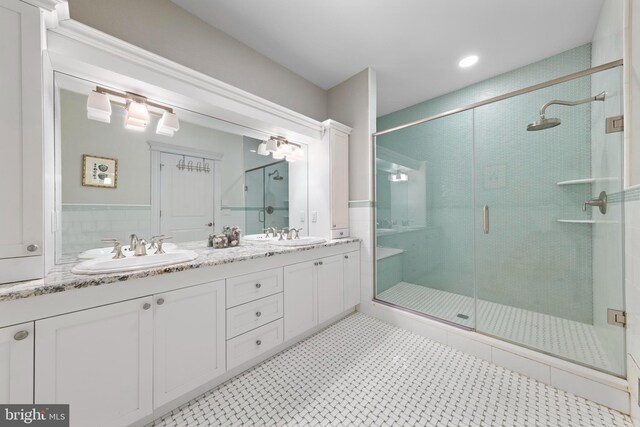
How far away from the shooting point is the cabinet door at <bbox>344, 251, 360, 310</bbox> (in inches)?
94.7

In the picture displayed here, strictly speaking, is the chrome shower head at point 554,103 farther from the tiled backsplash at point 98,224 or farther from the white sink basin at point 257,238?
the tiled backsplash at point 98,224

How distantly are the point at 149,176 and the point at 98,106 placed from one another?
474 mm

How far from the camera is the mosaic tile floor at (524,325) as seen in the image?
1.57 meters

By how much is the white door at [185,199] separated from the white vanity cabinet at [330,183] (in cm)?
109

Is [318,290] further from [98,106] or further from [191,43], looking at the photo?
[191,43]

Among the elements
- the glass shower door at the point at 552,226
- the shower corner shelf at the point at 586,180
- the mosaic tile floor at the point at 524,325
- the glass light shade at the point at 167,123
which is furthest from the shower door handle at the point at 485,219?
the glass light shade at the point at 167,123

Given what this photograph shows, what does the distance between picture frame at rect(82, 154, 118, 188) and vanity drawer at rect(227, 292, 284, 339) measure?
1.13m

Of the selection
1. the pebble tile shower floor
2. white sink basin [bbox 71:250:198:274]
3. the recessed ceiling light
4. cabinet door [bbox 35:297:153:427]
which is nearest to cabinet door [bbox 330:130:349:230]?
the pebble tile shower floor

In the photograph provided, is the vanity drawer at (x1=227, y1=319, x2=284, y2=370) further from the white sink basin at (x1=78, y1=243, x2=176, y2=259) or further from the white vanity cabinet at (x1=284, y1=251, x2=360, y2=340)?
the white sink basin at (x1=78, y1=243, x2=176, y2=259)

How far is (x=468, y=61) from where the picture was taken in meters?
2.41

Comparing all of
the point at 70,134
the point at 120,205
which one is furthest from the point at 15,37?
the point at 120,205

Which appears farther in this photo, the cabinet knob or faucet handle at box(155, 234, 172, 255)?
faucet handle at box(155, 234, 172, 255)

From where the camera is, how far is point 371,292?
2.53 m

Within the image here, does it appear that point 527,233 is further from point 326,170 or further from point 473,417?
point 326,170
